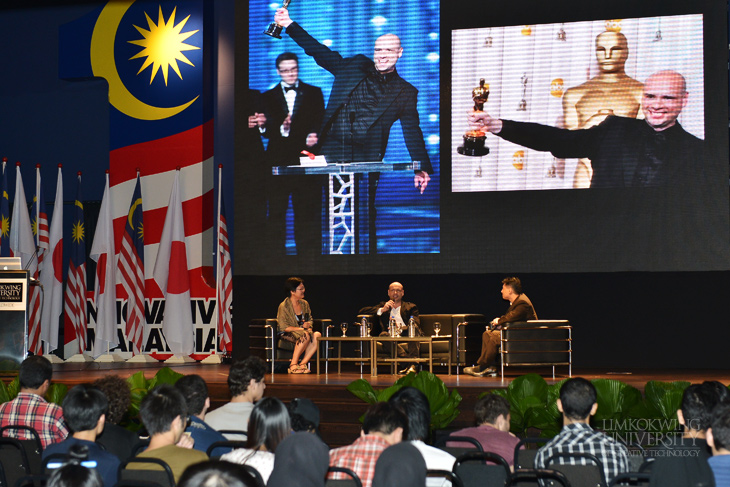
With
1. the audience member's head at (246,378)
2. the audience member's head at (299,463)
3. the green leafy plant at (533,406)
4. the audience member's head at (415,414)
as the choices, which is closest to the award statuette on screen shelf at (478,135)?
the green leafy plant at (533,406)

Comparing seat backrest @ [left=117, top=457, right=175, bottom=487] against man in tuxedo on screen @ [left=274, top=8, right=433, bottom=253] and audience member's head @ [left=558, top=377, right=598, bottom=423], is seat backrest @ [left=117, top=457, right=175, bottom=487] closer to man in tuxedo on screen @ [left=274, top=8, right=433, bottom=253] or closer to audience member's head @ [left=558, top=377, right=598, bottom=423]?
audience member's head @ [left=558, top=377, right=598, bottom=423]

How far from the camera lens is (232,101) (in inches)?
452

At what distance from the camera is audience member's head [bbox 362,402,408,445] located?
10.3ft

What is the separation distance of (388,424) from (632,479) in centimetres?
95

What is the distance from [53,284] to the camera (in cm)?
1004

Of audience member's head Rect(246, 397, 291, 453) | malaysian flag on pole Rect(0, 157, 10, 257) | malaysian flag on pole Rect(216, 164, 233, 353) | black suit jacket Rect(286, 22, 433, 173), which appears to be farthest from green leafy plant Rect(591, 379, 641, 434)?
malaysian flag on pole Rect(0, 157, 10, 257)

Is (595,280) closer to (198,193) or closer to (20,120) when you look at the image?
(198,193)

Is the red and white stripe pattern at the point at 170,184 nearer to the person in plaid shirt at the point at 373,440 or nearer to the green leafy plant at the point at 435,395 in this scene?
the green leafy plant at the point at 435,395

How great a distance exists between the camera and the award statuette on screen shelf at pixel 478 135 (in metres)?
9.27

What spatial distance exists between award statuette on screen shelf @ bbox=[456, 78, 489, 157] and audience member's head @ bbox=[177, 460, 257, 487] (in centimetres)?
804

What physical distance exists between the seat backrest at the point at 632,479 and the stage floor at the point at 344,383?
3.70m

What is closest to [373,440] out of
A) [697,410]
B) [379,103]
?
[697,410]

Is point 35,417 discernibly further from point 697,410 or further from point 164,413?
point 697,410

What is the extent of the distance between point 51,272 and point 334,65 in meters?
4.15
